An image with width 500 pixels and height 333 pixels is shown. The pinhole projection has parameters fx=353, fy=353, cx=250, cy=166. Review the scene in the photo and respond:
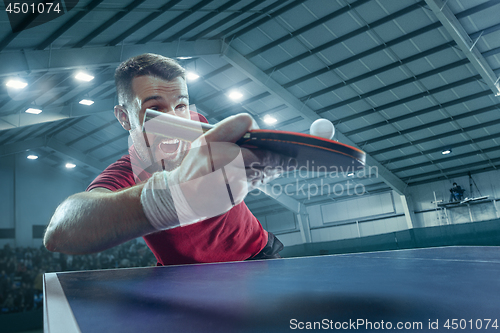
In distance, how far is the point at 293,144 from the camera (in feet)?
3.47

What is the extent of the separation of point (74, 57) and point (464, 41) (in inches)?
379

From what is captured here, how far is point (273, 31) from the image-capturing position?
1022cm

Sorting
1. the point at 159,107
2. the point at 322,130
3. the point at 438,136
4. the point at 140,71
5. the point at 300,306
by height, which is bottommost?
the point at 300,306

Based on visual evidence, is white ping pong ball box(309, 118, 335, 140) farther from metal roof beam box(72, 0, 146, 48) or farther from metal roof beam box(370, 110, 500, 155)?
metal roof beam box(370, 110, 500, 155)

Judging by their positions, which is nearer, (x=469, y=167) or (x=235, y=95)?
(x=235, y=95)

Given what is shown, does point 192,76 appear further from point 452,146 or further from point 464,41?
point 452,146

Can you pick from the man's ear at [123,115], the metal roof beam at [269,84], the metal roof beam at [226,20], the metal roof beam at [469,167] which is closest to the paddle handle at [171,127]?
the man's ear at [123,115]

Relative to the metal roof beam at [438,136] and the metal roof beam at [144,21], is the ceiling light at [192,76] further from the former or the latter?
the metal roof beam at [438,136]

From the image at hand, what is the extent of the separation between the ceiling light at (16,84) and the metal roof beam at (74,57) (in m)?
1.27

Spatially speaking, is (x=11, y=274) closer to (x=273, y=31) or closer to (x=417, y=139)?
(x=273, y=31)

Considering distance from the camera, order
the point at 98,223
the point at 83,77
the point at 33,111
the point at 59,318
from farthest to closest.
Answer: the point at 33,111
the point at 83,77
the point at 98,223
the point at 59,318

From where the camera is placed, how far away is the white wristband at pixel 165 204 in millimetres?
1082

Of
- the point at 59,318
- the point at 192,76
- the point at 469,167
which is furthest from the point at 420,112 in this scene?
the point at 59,318

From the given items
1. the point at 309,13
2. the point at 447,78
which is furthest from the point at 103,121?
the point at 447,78
